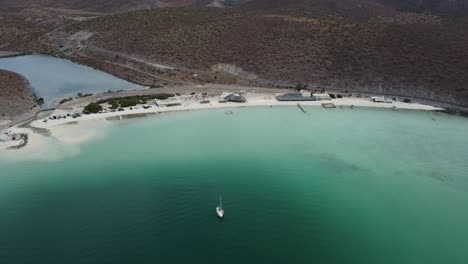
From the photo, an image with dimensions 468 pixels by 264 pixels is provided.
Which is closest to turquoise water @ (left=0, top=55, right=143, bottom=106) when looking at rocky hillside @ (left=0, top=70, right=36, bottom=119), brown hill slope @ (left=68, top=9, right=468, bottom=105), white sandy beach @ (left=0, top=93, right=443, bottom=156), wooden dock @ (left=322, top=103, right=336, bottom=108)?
rocky hillside @ (left=0, top=70, right=36, bottom=119)

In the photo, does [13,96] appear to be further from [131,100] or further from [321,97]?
[321,97]

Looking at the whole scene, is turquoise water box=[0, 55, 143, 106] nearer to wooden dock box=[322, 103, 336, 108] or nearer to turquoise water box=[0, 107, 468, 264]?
turquoise water box=[0, 107, 468, 264]

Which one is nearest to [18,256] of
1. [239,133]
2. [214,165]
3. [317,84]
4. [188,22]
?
[214,165]

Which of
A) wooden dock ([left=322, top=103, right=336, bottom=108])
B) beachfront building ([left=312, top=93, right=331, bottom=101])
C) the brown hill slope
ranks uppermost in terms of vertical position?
the brown hill slope

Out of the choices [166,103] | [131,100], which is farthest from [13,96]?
[166,103]

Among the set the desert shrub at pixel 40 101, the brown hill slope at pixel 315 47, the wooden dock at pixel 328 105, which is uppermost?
the brown hill slope at pixel 315 47

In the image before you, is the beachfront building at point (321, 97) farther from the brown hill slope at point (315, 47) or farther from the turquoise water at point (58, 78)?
the turquoise water at point (58, 78)

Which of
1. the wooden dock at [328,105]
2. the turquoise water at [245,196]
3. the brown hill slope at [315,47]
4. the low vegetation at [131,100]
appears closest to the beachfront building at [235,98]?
the turquoise water at [245,196]
